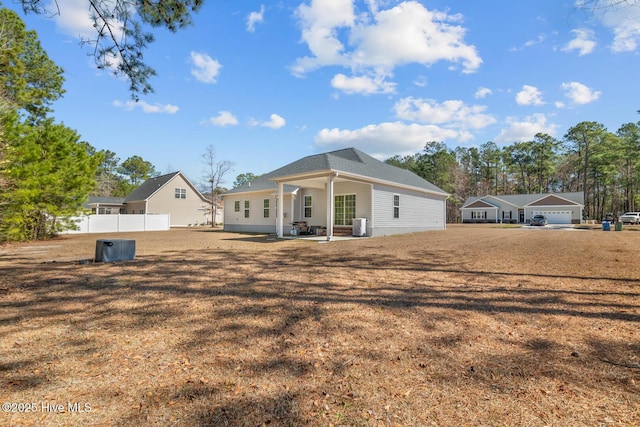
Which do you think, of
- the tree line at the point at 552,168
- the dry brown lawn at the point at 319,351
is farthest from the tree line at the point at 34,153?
the tree line at the point at 552,168

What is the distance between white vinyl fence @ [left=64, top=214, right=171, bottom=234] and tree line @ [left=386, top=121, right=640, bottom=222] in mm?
40120

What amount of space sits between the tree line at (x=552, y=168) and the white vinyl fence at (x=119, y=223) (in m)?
40.1

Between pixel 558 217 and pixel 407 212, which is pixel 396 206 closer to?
pixel 407 212

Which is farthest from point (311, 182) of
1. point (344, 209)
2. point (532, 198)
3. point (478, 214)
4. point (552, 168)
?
point (552, 168)

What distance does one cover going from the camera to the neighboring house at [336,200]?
15266 millimetres

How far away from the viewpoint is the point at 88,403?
219 cm

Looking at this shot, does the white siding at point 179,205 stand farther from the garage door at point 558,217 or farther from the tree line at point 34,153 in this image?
the garage door at point 558,217

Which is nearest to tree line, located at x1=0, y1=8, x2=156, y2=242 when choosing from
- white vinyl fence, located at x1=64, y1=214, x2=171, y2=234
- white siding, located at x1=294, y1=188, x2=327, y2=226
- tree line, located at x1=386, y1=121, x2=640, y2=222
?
white vinyl fence, located at x1=64, y1=214, x2=171, y2=234

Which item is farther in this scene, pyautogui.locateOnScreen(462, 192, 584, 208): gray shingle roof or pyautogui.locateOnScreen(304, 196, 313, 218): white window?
pyautogui.locateOnScreen(462, 192, 584, 208): gray shingle roof

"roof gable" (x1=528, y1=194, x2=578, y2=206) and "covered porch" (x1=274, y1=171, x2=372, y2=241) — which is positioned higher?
"roof gable" (x1=528, y1=194, x2=578, y2=206)

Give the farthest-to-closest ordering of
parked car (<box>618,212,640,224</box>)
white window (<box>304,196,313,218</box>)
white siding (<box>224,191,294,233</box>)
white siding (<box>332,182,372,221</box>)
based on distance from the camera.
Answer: parked car (<box>618,212,640,224</box>), white siding (<box>224,191,294,233</box>), white window (<box>304,196,313,218</box>), white siding (<box>332,182,372,221</box>)

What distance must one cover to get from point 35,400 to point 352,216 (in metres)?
15.2

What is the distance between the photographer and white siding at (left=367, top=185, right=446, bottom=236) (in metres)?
16.5

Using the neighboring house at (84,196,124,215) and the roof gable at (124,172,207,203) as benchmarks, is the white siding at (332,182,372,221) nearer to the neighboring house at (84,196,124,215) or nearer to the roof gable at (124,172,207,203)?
the roof gable at (124,172,207,203)
